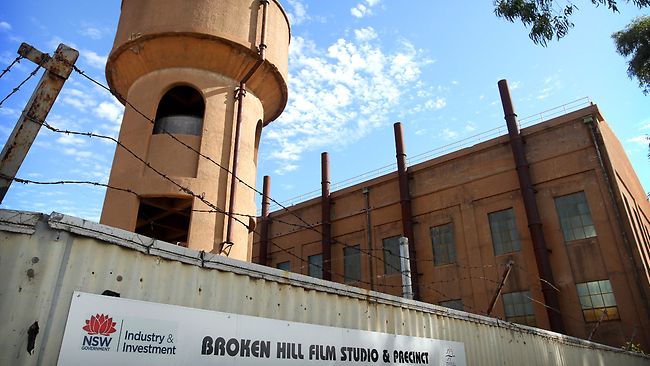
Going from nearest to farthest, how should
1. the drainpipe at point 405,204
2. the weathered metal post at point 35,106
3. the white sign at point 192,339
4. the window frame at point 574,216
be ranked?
the white sign at point 192,339 < the weathered metal post at point 35,106 < the window frame at point 574,216 < the drainpipe at point 405,204

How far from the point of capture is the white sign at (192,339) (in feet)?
10.9

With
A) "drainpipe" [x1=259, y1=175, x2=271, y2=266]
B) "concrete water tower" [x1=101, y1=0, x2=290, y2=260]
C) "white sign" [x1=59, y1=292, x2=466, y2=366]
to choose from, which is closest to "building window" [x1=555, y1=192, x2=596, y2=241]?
"concrete water tower" [x1=101, y1=0, x2=290, y2=260]

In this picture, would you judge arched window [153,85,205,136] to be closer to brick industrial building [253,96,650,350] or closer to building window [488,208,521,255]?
brick industrial building [253,96,650,350]

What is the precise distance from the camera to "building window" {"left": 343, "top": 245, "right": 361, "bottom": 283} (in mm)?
22591

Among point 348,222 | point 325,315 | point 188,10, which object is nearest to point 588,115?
point 348,222

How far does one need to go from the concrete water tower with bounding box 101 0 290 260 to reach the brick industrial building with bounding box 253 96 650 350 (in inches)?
137

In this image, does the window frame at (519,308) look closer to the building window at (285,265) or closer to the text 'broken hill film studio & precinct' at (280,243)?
the text 'broken hill film studio & precinct' at (280,243)

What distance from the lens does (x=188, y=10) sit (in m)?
10.7

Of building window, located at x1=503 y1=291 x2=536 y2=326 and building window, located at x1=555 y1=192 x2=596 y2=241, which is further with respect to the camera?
building window, located at x1=503 y1=291 x2=536 y2=326

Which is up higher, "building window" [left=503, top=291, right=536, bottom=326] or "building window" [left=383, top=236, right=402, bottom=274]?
"building window" [left=383, top=236, right=402, bottom=274]

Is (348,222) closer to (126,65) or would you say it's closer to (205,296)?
(126,65)

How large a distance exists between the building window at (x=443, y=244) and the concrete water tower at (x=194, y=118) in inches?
450

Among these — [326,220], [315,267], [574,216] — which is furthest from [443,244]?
[315,267]

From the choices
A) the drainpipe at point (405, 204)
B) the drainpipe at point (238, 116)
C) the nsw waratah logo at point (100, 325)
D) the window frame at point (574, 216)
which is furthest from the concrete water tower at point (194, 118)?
the window frame at point (574, 216)
